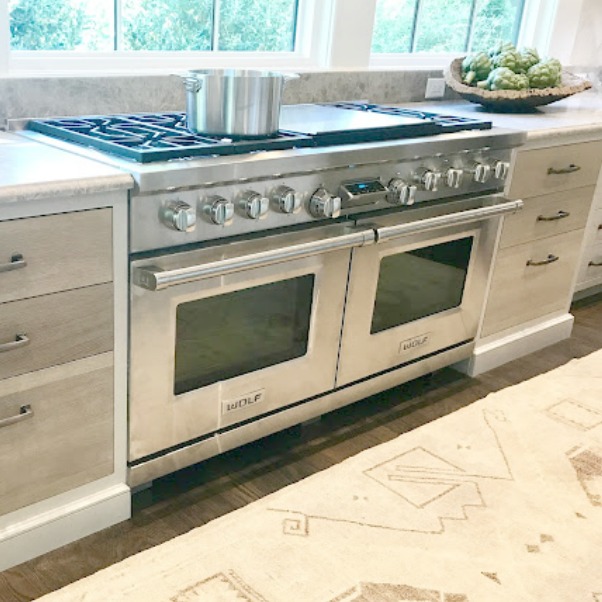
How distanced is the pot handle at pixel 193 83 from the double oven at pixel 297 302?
261mm

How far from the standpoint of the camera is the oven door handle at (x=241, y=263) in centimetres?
164

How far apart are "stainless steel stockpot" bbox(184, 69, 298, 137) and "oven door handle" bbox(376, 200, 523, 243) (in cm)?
42

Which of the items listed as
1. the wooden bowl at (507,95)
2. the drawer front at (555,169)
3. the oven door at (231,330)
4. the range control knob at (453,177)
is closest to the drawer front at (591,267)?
the drawer front at (555,169)

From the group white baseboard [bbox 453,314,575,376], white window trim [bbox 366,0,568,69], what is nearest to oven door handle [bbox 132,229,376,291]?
white baseboard [bbox 453,314,575,376]

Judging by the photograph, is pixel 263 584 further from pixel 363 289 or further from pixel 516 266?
pixel 516 266

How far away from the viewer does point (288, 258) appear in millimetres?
1883

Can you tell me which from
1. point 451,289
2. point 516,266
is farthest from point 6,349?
point 516,266

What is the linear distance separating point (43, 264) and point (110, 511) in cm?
65

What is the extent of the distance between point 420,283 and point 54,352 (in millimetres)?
1183

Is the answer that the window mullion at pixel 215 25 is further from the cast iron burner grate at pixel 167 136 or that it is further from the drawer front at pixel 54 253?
the drawer front at pixel 54 253

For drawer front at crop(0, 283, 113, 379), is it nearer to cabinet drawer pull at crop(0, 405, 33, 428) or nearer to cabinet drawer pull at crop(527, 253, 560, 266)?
cabinet drawer pull at crop(0, 405, 33, 428)

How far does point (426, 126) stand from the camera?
2.25 m

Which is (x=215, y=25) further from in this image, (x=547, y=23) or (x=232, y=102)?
(x=547, y=23)

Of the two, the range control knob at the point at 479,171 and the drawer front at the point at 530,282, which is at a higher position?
the range control knob at the point at 479,171
